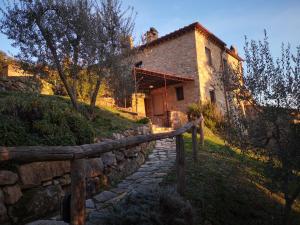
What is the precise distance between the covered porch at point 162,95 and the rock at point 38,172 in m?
11.2

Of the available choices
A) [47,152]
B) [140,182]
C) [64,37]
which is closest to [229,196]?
[140,182]

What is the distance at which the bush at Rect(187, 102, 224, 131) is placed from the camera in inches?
617

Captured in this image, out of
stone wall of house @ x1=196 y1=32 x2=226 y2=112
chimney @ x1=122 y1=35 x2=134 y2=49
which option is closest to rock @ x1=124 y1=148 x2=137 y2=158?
chimney @ x1=122 y1=35 x2=134 y2=49

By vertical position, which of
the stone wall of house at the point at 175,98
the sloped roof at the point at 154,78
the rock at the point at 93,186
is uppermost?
the sloped roof at the point at 154,78

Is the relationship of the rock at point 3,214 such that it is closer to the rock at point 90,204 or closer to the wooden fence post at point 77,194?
the rock at point 90,204

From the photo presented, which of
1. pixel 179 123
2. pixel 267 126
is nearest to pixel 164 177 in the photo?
pixel 267 126

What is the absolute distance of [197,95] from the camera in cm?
1814

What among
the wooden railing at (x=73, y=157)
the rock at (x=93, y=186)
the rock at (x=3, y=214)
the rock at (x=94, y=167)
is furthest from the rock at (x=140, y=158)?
the wooden railing at (x=73, y=157)

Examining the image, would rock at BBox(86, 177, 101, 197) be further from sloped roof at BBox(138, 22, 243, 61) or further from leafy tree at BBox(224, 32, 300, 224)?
sloped roof at BBox(138, 22, 243, 61)

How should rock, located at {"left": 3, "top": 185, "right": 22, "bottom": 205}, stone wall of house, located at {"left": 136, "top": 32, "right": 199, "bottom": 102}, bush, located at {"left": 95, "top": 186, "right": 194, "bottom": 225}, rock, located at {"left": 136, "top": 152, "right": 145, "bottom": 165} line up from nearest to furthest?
bush, located at {"left": 95, "top": 186, "right": 194, "bottom": 225}, rock, located at {"left": 3, "top": 185, "right": 22, "bottom": 205}, rock, located at {"left": 136, "top": 152, "right": 145, "bottom": 165}, stone wall of house, located at {"left": 136, "top": 32, "right": 199, "bottom": 102}

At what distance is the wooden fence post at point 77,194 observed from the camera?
2.60m

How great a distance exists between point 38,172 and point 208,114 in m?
12.9

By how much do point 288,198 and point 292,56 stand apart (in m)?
2.85

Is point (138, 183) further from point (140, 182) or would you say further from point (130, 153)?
point (130, 153)
